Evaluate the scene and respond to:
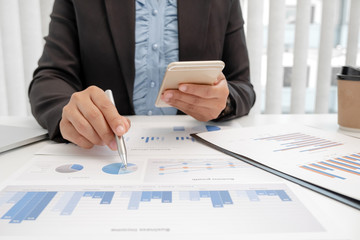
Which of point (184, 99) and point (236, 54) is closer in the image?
point (184, 99)

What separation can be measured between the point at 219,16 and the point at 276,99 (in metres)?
0.88

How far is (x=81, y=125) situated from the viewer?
20.0 inches

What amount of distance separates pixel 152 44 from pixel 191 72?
47cm

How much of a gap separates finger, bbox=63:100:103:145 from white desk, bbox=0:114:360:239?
0.29ft

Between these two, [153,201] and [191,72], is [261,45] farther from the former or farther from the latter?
[153,201]

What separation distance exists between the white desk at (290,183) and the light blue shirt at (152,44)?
0.53 ft

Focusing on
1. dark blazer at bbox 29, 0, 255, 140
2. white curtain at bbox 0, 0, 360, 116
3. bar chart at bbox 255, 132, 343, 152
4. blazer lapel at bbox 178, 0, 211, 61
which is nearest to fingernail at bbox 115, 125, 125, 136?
bar chart at bbox 255, 132, 343, 152

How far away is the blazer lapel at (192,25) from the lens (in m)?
0.93

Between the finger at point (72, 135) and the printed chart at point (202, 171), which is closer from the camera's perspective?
the printed chart at point (202, 171)

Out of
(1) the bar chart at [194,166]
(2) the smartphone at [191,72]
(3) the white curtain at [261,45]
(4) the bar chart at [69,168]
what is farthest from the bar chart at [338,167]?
(3) the white curtain at [261,45]

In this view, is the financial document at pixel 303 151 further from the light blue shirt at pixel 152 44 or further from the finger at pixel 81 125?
the light blue shirt at pixel 152 44

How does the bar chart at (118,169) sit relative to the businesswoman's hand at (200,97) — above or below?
below

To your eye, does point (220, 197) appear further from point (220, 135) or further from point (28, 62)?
point (28, 62)

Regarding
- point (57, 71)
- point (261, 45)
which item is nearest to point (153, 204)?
point (57, 71)
